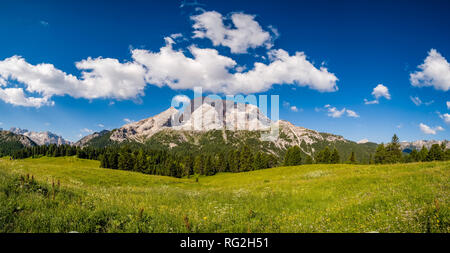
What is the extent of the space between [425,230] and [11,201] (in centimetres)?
1392

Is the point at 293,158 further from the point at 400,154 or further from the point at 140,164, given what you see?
the point at 140,164

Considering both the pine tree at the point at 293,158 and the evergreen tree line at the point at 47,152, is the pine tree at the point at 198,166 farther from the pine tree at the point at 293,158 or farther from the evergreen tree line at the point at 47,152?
the evergreen tree line at the point at 47,152

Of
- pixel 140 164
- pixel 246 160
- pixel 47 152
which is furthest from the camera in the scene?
pixel 47 152

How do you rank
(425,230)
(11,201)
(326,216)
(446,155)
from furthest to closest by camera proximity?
(446,155)
(326,216)
(11,201)
(425,230)

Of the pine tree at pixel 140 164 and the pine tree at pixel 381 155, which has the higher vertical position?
the pine tree at pixel 381 155

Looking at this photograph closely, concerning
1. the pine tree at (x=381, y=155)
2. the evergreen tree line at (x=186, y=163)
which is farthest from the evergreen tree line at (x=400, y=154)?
the evergreen tree line at (x=186, y=163)

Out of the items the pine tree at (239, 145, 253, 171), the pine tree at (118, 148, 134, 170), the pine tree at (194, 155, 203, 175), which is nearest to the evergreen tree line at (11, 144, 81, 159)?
the pine tree at (118, 148, 134, 170)

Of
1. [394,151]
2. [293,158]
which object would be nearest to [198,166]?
[293,158]

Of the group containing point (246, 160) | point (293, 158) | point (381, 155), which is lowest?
point (246, 160)

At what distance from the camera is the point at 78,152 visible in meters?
163

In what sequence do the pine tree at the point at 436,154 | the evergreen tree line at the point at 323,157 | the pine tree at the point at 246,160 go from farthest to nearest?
the pine tree at the point at 246,160
the evergreen tree line at the point at 323,157
the pine tree at the point at 436,154

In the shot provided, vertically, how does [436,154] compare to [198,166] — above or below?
above
